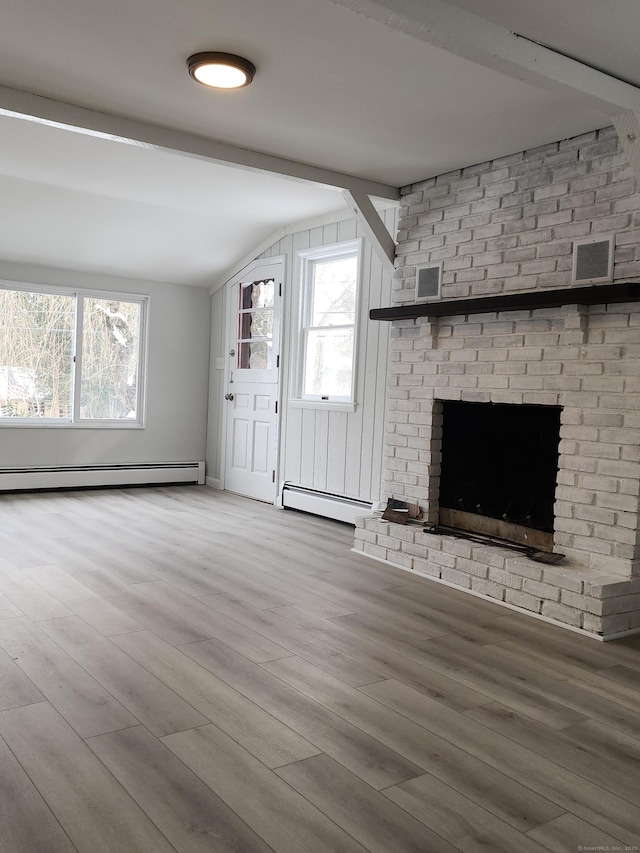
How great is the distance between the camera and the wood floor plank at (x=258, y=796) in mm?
1799

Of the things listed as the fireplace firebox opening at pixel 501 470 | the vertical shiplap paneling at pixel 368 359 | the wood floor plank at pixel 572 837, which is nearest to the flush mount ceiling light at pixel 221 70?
the fireplace firebox opening at pixel 501 470

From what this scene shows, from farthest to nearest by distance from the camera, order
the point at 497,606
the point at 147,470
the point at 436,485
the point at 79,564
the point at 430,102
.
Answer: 1. the point at 147,470
2. the point at 436,485
3. the point at 79,564
4. the point at 497,606
5. the point at 430,102

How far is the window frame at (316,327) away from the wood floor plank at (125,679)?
3.06 meters

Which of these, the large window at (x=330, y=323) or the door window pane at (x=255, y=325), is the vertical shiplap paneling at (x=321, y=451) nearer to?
the large window at (x=330, y=323)

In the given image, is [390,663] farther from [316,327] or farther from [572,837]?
[316,327]

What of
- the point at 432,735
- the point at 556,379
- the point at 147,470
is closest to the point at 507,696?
the point at 432,735

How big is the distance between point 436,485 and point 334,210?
255 cm

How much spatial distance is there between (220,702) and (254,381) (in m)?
4.75

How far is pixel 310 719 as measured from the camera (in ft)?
8.05

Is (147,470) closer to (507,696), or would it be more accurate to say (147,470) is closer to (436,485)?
(436,485)

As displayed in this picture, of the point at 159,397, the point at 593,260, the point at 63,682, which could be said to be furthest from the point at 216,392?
the point at 63,682

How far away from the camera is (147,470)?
7.57 m

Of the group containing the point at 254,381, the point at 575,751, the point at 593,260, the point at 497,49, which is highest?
the point at 497,49

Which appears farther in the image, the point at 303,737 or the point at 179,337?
the point at 179,337
